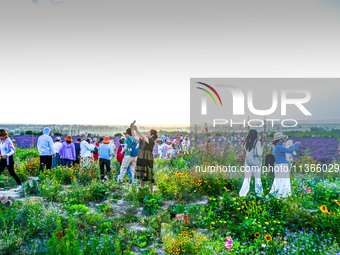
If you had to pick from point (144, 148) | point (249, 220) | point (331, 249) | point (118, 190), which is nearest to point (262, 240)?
point (249, 220)

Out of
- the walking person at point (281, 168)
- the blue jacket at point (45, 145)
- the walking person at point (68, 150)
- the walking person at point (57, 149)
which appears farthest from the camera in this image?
the walking person at point (57, 149)

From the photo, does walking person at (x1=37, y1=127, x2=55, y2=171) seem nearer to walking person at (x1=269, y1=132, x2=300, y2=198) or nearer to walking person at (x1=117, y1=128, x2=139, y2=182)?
walking person at (x1=117, y1=128, x2=139, y2=182)

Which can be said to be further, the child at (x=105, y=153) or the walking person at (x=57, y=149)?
the walking person at (x=57, y=149)

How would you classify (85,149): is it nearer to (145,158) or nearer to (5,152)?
(5,152)

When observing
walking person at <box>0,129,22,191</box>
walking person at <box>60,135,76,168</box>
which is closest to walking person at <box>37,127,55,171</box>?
walking person at <box>60,135,76,168</box>

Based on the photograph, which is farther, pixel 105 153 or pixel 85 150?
pixel 85 150

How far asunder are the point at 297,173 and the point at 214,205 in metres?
5.26

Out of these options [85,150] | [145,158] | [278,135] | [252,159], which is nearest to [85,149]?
[85,150]

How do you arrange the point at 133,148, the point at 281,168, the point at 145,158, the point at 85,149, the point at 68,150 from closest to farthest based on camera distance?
the point at 281,168, the point at 145,158, the point at 133,148, the point at 68,150, the point at 85,149

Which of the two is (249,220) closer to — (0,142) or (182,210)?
(182,210)

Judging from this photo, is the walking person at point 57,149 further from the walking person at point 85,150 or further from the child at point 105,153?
the child at point 105,153

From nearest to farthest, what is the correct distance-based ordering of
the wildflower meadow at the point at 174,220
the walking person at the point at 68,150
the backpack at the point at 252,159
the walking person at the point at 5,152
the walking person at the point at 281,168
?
1. the wildflower meadow at the point at 174,220
2. the walking person at the point at 281,168
3. the backpack at the point at 252,159
4. the walking person at the point at 5,152
5. the walking person at the point at 68,150

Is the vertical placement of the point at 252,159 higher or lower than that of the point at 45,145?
lower

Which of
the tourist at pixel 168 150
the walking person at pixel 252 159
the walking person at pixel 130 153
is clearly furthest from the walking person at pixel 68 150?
the walking person at pixel 252 159
